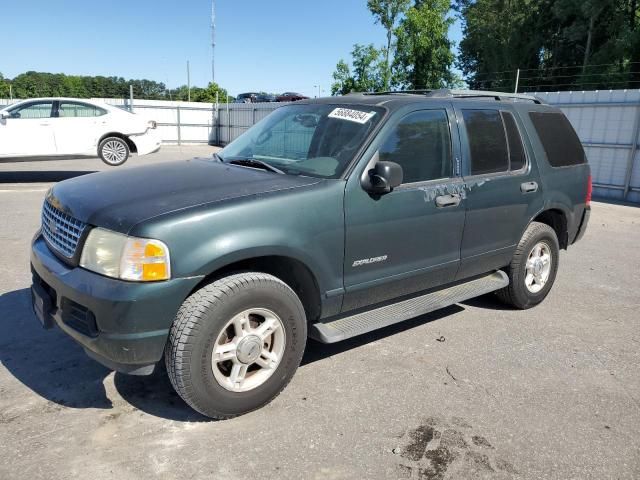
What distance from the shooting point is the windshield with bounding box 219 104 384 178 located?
3514mm

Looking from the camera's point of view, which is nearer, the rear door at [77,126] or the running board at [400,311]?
the running board at [400,311]

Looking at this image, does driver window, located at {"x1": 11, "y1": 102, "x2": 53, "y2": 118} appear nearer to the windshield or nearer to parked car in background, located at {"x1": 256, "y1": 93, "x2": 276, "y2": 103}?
the windshield

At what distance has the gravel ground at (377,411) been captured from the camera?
262cm

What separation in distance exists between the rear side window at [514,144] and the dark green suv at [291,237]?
14 mm

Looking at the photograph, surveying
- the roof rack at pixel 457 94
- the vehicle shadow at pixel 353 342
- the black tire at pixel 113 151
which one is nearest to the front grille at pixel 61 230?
the vehicle shadow at pixel 353 342

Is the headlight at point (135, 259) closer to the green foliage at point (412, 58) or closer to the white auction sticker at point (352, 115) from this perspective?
the white auction sticker at point (352, 115)

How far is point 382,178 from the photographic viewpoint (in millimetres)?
3307

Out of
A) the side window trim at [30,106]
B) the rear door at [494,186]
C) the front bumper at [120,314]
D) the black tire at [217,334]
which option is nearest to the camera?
the front bumper at [120,314]

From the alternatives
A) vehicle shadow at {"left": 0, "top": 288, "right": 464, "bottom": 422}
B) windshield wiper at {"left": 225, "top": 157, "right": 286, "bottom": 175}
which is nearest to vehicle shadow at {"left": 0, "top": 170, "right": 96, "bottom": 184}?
vehicle shadow at {"left": 0, "top": 288, "right": 464, "bottom": 422}

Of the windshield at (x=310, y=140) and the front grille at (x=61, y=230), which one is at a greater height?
the windshield at (x=310, y=140)

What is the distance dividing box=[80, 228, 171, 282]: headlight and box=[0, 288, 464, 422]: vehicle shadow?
0.89 m

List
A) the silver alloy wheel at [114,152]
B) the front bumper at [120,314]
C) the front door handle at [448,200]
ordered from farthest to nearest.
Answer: the silver alloy wheel at [114,152] → the front door handle at [448,200] → the front bumper at [120,314]

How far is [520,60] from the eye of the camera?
4041cm

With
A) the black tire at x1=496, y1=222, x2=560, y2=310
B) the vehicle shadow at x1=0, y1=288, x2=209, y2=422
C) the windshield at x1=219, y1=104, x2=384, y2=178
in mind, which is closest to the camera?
the vehicle shadow at x1=0, y1=288, x2=209, y2=422
